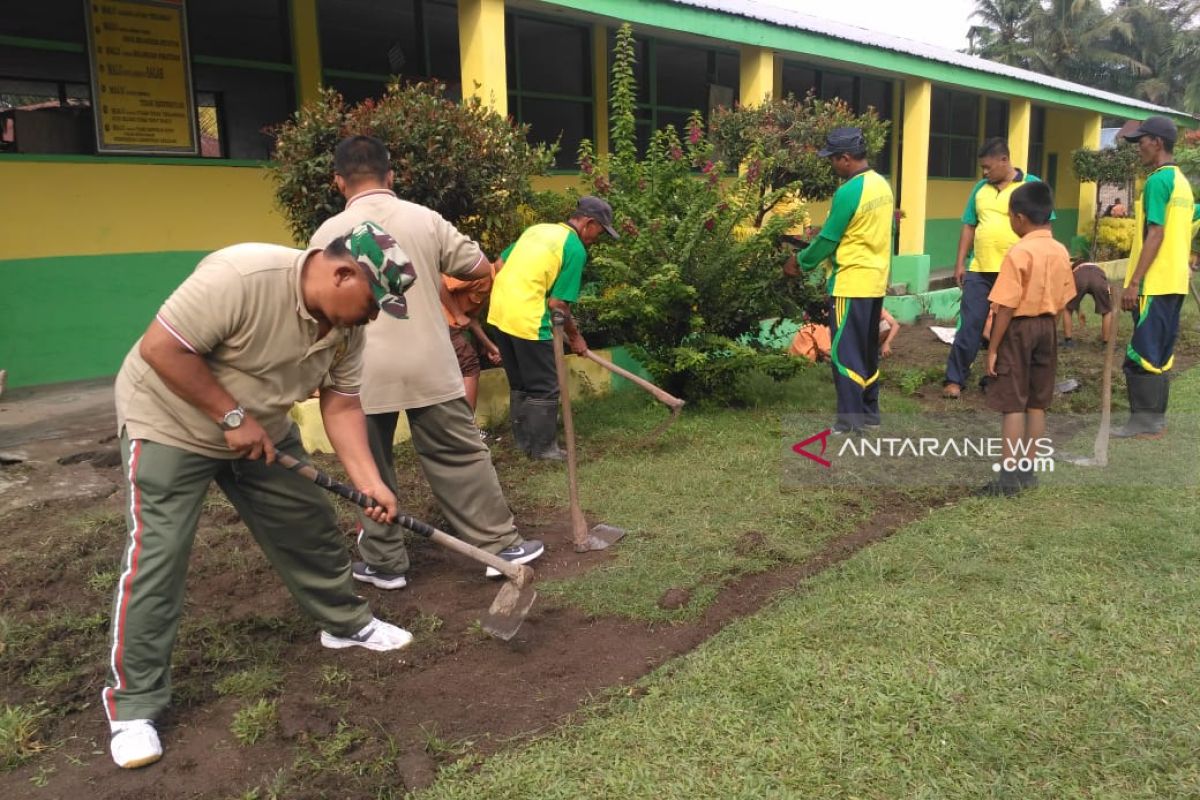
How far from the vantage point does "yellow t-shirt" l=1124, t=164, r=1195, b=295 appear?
5.65 m

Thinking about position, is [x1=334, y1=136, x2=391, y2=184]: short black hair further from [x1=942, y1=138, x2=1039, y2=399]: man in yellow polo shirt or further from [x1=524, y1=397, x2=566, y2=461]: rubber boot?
[x1=942, y1=138, x2=1039, y2=399]: man in yellow polo shirt

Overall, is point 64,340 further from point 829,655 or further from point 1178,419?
point 1178,419

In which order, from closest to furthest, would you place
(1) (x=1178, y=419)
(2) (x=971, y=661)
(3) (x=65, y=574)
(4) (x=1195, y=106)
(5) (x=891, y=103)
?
1. (2) (x=971, y=661)
2. (3) (x=65, y=574)
3. (1) (x=1178, y=419)
4. (5) (x=891, y=103)
5. (4) (x=1195, y=106)

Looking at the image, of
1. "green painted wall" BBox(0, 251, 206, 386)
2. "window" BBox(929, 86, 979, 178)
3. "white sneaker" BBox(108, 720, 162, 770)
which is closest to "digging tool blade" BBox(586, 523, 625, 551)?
"white sneaker" BBox(108, 720, 162, 770)

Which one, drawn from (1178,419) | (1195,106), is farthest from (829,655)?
(1195,106)

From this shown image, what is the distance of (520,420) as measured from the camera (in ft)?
18.4

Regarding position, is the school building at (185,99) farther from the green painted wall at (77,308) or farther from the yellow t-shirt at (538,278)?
the yellow t-shirt at (538,278)

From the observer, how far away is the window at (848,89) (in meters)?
14.6

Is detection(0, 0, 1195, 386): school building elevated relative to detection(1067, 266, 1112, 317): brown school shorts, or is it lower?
elevated

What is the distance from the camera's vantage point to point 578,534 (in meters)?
4.09

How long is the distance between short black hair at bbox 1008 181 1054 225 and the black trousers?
8.52 ft

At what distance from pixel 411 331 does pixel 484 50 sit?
4428 millimetres

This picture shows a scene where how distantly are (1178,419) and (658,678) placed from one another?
491cm

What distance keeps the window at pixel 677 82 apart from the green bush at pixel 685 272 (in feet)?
17.4
